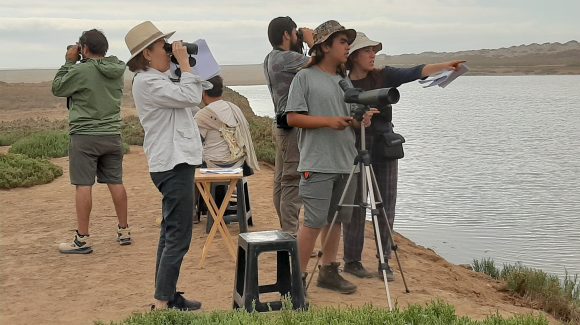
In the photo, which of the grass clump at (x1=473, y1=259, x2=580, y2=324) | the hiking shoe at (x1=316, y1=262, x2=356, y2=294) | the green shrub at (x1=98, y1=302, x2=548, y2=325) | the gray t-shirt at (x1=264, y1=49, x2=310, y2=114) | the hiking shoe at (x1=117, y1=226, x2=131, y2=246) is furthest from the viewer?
the hiking shoe at (x1=117, y1=226, x2=131, y2=246)

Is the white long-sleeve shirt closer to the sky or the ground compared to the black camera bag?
closer to the sky

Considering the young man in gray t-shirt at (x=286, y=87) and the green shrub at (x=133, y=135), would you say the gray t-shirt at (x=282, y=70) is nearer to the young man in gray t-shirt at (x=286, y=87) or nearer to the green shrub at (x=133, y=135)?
the young man in gray t-shirt at (x=286, y=87)

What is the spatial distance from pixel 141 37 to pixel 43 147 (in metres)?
12.2

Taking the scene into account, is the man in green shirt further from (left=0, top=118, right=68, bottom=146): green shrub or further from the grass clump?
(left=0, top=118, right=68, bottom=146): green shrub

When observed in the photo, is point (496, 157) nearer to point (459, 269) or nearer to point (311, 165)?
point (459, 269)

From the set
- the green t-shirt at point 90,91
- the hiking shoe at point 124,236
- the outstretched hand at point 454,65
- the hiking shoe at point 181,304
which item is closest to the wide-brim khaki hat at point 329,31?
the outstretched hand at point 454,65

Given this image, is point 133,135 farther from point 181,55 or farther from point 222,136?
point 181,55

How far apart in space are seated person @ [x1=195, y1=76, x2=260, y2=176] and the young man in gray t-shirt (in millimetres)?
831

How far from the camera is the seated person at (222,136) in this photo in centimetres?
752

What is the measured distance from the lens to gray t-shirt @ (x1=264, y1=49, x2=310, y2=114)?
6.61 meters

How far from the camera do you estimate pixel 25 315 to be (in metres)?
5.70

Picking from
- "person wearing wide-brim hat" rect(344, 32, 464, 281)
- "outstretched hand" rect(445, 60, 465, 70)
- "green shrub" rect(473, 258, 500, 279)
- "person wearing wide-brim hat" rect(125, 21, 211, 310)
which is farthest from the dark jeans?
"green shrub" rect(473, 258, 500, 279)

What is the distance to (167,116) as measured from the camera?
504 centimetres

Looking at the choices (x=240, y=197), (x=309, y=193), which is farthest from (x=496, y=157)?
(x=309, y=193)
